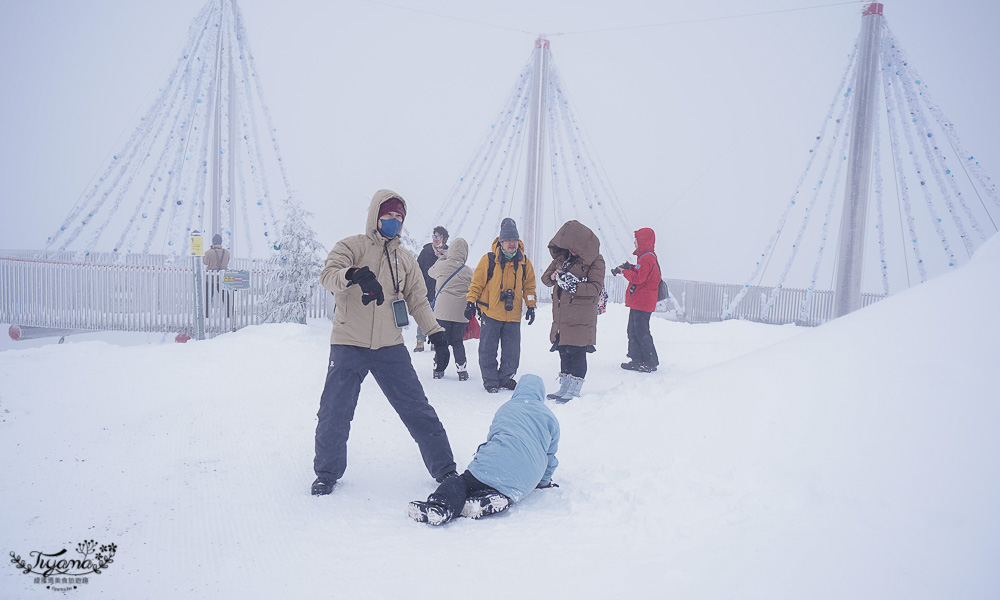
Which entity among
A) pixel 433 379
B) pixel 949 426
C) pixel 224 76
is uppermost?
pixel 224 76

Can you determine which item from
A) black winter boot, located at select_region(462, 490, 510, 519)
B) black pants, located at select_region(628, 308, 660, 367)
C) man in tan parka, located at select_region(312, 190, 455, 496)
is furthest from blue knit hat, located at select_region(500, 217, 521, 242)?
black winter boot, located at select_region(462, 490, 510, 519)

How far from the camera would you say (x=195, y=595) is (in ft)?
7.43

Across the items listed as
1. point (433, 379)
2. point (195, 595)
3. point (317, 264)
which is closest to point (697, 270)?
point (317, 264)

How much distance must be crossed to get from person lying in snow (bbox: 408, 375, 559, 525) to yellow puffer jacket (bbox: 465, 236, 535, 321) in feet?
9.66

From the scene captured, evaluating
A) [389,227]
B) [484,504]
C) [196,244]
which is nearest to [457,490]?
[484,504]

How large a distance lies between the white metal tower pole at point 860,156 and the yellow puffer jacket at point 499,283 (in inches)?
255

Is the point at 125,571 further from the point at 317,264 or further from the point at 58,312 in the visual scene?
the point at 58,312

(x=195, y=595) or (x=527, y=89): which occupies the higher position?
(x=527, y=89)

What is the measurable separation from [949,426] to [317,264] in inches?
393

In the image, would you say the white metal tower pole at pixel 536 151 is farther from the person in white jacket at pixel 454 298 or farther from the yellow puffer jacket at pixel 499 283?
the yellow puffer jacket at pixel 499 283

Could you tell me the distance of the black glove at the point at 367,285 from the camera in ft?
10.5

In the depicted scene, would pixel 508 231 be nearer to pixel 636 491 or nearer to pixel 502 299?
pixel 502 299

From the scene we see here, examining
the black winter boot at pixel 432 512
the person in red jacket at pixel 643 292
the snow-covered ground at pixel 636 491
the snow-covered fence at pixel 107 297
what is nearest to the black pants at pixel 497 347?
the snow-covered ground at pixel 636 491

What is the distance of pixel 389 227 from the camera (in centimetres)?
358
